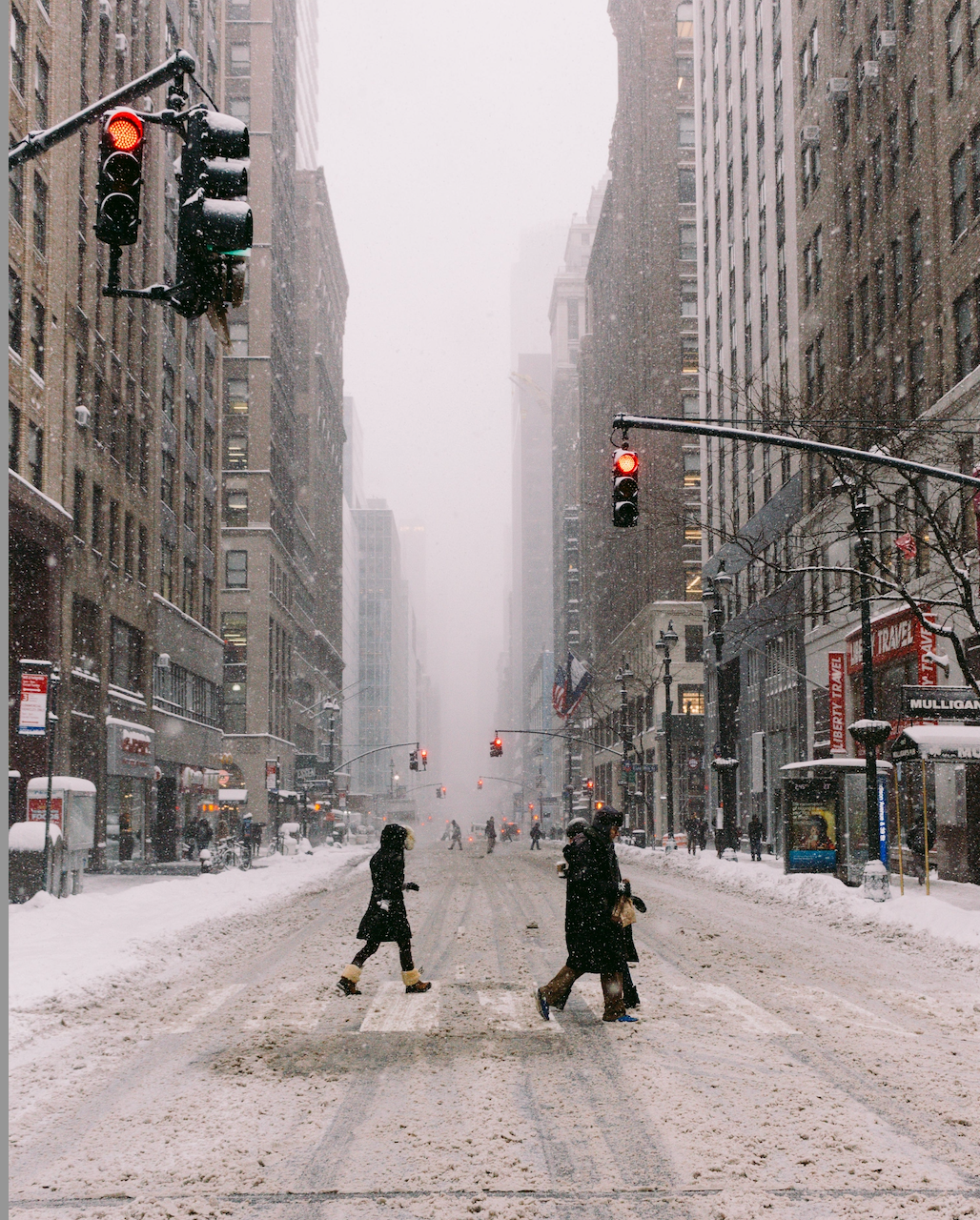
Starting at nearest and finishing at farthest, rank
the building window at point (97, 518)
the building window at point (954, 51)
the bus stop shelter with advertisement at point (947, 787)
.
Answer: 1. the bus stop shelter with advertisement at point (947, 787)
2. the building window at point (954, 51)
3. the building window at point (97, 518)

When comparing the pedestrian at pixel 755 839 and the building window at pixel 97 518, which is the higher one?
the building window at pixel 97 518

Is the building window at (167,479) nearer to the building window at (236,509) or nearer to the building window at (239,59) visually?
the building window at (236,509)

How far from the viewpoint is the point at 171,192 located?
2015 inches

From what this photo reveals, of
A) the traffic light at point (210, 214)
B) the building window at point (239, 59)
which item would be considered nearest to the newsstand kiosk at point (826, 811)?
the traffic light at point (210, 214)

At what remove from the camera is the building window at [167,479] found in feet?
169

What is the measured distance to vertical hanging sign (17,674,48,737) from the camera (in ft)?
72.6

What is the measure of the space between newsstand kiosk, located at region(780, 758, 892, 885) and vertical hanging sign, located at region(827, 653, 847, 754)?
9499 millimetres

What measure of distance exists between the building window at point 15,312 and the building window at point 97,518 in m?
7.96

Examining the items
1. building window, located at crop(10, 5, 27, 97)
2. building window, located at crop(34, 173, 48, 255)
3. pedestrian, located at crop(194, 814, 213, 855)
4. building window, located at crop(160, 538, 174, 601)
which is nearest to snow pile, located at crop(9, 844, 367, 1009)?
pedestrian, located at crop(194, 814, 213, 855)

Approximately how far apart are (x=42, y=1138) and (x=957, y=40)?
107ft

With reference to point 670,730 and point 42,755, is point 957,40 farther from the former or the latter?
point 670,730

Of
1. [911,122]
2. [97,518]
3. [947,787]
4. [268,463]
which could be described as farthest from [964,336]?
[268,463]

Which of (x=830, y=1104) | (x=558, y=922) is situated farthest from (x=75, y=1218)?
(x=558, y=922)

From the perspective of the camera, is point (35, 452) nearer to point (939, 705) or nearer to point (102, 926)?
point (102, 926)
